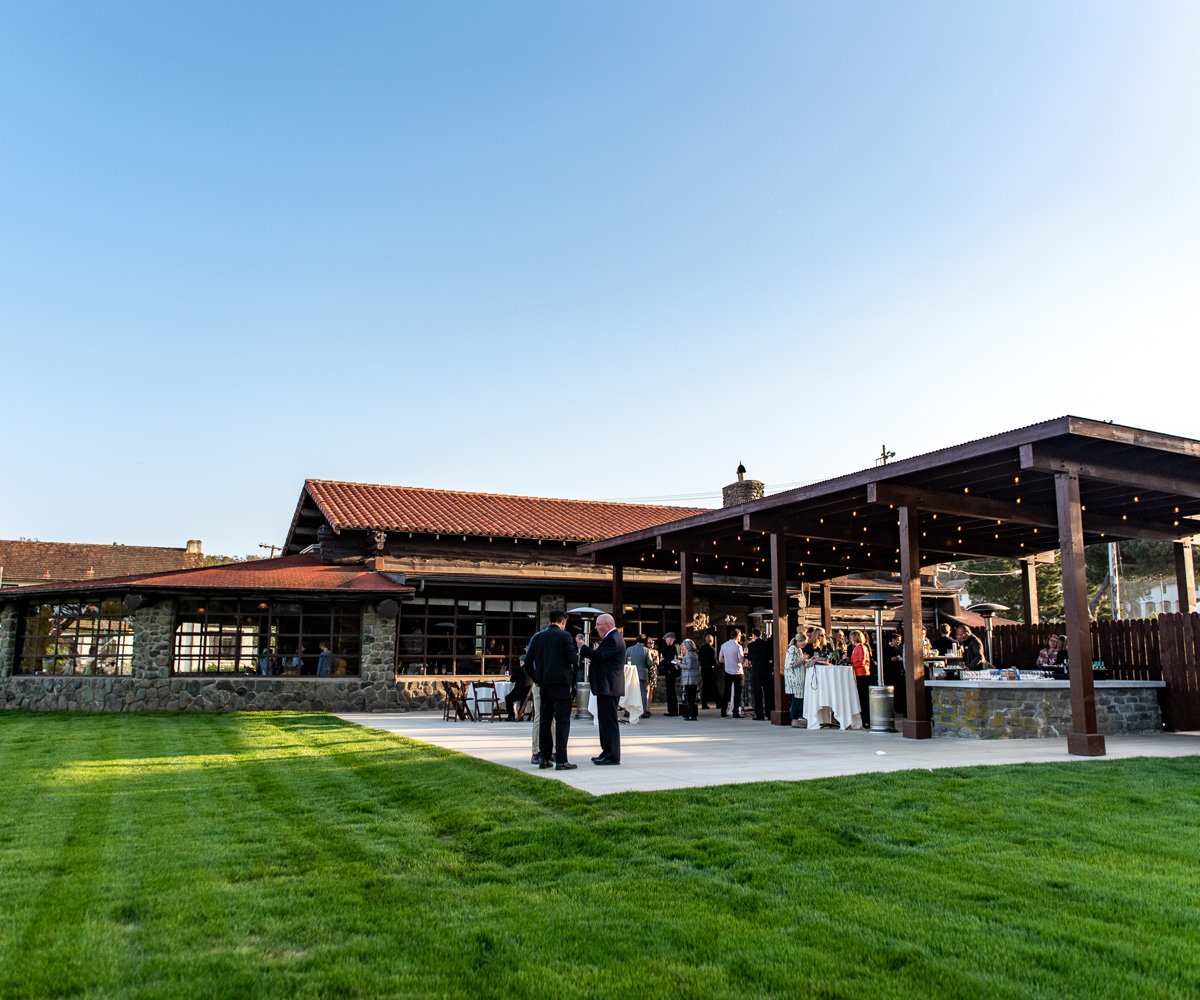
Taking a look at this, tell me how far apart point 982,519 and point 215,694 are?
1409 cm

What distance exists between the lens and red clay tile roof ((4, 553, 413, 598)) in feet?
58.0

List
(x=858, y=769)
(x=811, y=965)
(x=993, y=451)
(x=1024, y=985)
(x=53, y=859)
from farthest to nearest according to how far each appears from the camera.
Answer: (x=993, y=451) < (x=858, y=769) < (x=53, y=859) < (x=811, y=965) < (x=1024, y=985)

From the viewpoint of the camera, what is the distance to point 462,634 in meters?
19.8

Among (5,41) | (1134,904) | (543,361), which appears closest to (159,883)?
(1134,904)

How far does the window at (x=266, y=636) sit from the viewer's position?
18297 millimetres

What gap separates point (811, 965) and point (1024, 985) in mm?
744

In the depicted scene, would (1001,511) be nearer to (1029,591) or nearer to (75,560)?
(1029,591)

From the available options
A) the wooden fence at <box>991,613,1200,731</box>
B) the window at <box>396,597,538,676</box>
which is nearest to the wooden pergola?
the wooden fence at <box>991,613,1200,731</box>

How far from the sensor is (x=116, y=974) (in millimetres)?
3461

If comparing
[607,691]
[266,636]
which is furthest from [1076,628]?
[266,636]

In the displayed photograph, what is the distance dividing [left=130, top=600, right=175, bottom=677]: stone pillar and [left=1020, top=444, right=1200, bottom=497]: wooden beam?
1534 cm

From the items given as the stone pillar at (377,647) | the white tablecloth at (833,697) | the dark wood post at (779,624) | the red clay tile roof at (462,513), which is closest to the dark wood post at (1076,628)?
the white tablecloth at (833,697)

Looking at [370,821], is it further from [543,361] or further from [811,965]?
[543,361]

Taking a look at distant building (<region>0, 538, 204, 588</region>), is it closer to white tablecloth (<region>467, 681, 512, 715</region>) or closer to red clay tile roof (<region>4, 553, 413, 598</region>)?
red clay tile roof (<region>4, 553, 413, 598</region>)
